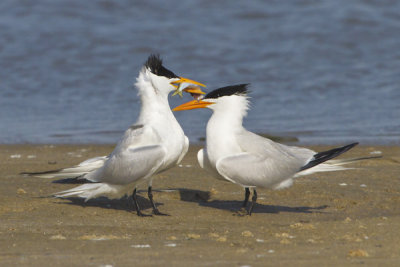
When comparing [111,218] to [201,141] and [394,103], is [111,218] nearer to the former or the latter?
[201,141]

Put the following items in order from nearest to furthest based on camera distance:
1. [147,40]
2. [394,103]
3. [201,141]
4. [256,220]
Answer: [256,220], [201,141], [394,103], [147,40]

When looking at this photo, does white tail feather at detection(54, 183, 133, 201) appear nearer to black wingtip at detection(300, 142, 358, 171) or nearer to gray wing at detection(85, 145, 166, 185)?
gray wing at detection(85, 145, 166, 185)

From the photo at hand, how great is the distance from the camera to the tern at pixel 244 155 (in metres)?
5.29

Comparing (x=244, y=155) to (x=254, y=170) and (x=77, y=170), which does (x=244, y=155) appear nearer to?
(x=254, y=170)

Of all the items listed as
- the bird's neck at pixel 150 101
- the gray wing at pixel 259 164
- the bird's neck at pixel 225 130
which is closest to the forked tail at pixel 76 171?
the bird's neck at pixel 150 101

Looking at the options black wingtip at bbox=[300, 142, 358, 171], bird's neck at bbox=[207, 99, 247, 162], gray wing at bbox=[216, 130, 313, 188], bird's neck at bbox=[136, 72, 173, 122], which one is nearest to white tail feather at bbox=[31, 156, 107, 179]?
bird's neck at bbox=[136, 72, 173, 122]

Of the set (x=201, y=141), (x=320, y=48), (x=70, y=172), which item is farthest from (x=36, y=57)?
(x=70, y=172)

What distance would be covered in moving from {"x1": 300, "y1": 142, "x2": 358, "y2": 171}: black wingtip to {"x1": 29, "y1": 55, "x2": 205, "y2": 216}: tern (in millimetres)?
931

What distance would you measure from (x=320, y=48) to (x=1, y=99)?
6.37m

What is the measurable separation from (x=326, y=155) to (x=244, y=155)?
59cm

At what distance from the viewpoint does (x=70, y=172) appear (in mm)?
5582

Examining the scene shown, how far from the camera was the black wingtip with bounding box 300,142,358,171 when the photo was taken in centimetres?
520

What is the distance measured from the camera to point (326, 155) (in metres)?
5.26

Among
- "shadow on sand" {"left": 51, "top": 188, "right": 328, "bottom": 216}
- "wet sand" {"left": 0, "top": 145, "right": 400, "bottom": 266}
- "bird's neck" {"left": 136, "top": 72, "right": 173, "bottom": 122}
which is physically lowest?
"shadow on sand" {"left": 51, "top": 188, "right": 328, "bottom": 216}
